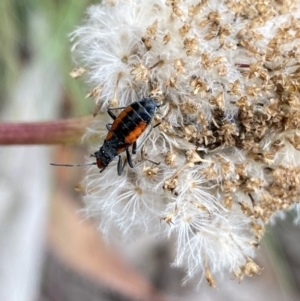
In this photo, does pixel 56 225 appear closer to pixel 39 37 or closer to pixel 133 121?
pixel 39 37

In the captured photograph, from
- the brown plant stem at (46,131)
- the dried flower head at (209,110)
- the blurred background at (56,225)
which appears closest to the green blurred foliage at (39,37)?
the blurred background at (56,225)

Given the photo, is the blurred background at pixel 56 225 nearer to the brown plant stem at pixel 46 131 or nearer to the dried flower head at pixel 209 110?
the brown plant stem at pixel 46 131

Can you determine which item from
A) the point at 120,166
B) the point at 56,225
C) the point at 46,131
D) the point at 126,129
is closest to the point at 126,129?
the point at 126,129

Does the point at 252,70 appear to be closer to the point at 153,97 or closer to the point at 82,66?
the point at 153,97

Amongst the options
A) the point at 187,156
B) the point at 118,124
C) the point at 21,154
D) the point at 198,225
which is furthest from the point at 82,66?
the point at 21,154

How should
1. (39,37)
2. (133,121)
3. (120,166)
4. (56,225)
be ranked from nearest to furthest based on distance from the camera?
(133,121)
(120,166)
(39,37)
(56,225)

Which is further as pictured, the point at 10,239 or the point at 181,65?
the point at 10,239

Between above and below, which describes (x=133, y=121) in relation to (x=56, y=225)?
above
